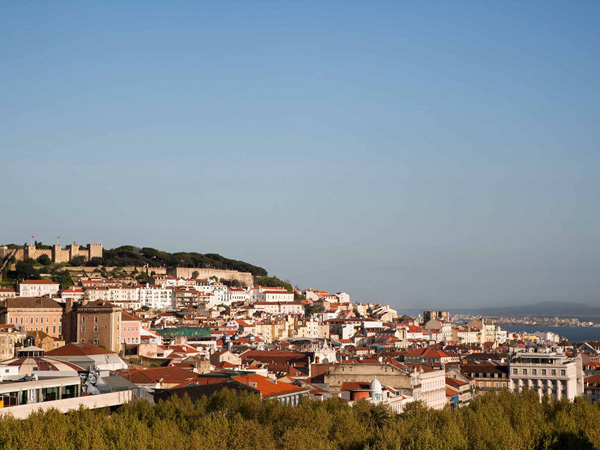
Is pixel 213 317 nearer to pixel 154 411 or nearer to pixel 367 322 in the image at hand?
pixel 367 322

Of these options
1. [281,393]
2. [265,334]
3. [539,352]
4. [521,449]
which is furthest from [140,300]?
[521,449]

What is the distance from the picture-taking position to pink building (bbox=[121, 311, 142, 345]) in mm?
72062

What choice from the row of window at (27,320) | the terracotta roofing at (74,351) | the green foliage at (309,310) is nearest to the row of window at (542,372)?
the terracotta roofing at (74,351)

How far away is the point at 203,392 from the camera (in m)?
42.2

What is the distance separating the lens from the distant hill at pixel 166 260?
135625 millimetres

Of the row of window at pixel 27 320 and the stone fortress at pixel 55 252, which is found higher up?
the stone fortress at pixel 55 252

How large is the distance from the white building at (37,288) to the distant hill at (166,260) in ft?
87.9

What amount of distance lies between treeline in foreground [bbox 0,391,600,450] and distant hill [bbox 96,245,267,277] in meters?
98.4

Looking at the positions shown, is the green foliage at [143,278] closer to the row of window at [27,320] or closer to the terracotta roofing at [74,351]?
the row of window at [27,320]

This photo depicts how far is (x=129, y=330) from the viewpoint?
238ft

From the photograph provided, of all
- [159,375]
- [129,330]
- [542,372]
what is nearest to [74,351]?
[159,375]

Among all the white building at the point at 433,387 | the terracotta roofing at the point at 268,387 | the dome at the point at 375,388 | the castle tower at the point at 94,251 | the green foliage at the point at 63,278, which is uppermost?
the castle tower at the point at 94,251

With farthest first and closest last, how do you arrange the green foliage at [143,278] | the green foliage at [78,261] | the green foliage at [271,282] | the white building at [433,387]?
the green foliage at [271,282], the green foliage at [78,261], the green foliage at [143,278], the white building at [433,387]

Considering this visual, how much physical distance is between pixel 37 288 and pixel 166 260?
46118 mm
